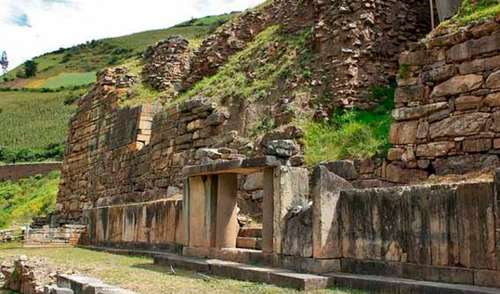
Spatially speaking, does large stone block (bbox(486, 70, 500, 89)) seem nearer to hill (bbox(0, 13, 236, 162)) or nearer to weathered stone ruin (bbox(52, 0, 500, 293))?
weathered stone ruin (bbox(52, 0, 500, 293))

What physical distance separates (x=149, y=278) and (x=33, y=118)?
6526 cm

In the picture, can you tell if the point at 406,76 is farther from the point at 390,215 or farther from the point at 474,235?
the point at 474,235

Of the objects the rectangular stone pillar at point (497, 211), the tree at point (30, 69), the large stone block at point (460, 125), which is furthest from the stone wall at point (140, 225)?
the tree at point (30, 69)

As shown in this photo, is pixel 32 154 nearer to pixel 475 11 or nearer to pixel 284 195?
pixel 284 195

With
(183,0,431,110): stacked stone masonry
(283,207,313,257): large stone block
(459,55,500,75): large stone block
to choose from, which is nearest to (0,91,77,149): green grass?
(183,0,431,110): stacked stone masonry

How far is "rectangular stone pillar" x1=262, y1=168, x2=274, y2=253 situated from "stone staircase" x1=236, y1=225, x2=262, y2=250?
1126mm

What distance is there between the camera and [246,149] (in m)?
15.1

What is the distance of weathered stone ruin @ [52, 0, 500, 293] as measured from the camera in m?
6.96

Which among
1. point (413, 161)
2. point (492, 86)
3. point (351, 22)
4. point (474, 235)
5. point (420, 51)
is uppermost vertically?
point (351, 22)

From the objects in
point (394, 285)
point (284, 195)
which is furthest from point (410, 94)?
point (394, 285)

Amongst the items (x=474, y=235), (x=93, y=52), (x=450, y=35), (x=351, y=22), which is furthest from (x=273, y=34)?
(x=93, y=52)

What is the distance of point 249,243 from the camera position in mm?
10859

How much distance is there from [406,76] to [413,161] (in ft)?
4.96

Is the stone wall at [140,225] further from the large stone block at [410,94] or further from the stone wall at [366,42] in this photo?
the large stone block at [410,94]
